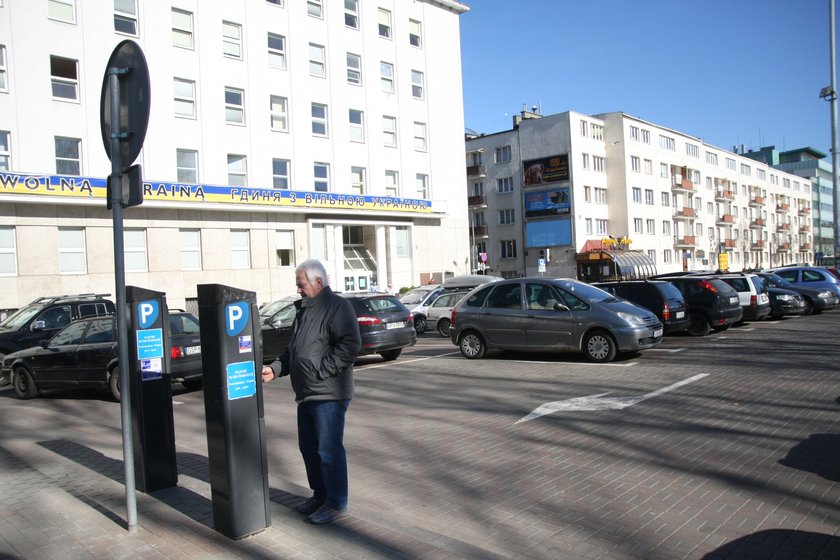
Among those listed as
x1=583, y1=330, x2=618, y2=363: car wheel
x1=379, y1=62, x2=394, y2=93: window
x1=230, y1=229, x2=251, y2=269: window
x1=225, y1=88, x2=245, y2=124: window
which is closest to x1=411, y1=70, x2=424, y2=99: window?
x1=379, y1=62, x2=394, y2=93: window

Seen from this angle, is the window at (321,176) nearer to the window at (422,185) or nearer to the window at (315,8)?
the window at (422,185)


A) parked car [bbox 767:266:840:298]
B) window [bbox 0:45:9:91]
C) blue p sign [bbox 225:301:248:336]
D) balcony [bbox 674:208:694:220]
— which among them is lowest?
parked car [bbox 767:266:840:298]

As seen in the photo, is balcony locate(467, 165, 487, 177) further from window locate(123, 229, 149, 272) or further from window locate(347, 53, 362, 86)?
window locate(123, 229, 149, 272)

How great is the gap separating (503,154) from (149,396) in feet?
201

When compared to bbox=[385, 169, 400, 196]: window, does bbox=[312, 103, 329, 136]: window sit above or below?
above

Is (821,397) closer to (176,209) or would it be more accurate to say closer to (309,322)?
(309,322)

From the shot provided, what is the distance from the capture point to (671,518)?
4660mm

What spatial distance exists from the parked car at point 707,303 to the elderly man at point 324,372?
45.9ft

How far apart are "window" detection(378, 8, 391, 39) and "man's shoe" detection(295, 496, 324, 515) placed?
3829 centimetres

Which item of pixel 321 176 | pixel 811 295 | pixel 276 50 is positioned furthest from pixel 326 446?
pixel 276 50

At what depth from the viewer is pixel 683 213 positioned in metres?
71.1

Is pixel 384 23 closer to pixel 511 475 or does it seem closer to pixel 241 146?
pixel 241 146

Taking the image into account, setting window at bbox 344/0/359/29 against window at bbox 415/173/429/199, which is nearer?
window at bbox 344/0/359/29

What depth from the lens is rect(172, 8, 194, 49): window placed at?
30328 millimetres
